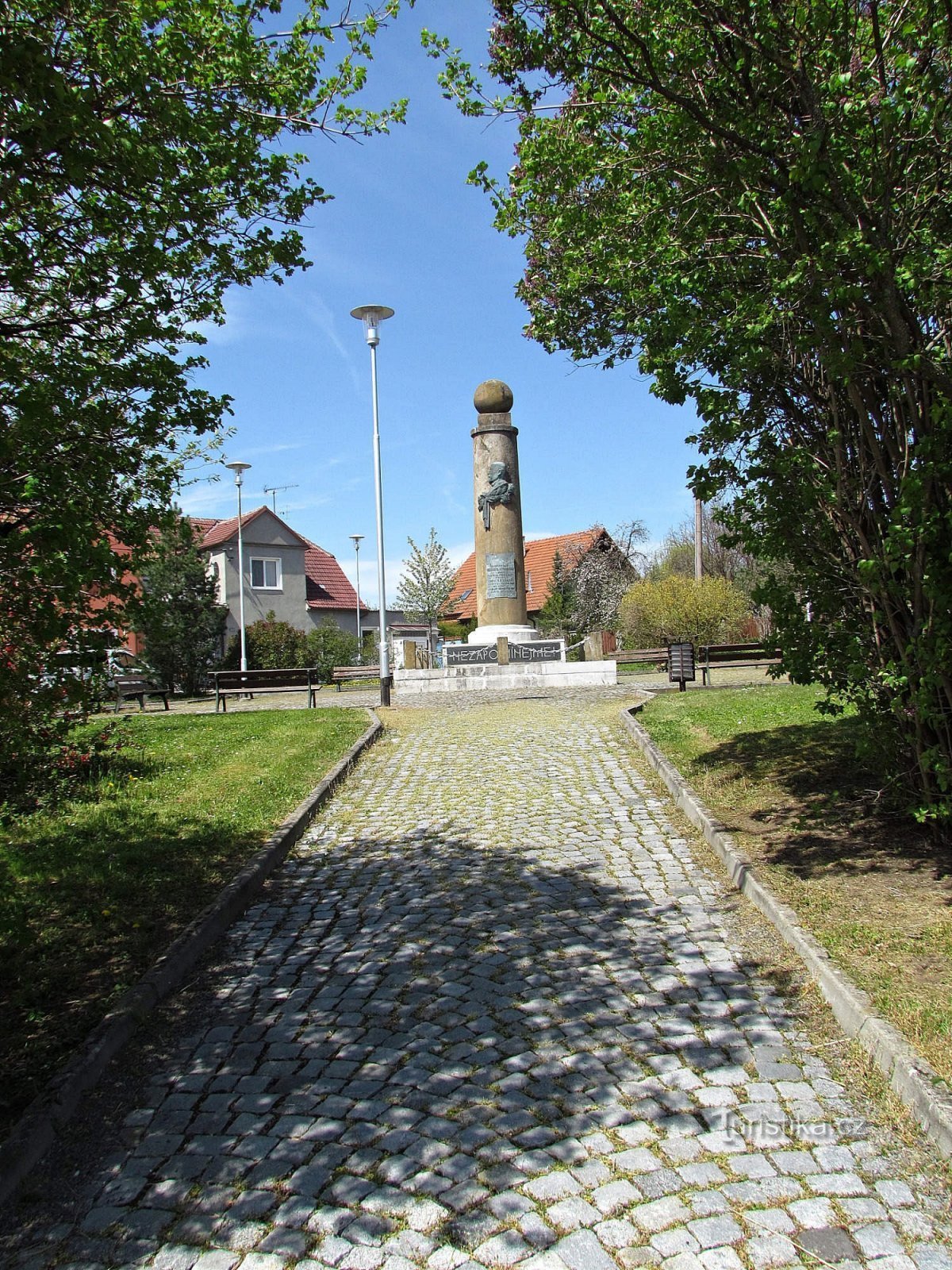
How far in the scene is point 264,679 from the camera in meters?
20.4

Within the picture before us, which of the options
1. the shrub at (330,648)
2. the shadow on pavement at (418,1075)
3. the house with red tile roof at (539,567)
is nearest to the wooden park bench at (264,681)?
the shrub at (330,648)

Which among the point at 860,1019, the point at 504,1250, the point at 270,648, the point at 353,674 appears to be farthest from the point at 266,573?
the point at 504,1250

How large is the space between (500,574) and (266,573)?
25.5 metres

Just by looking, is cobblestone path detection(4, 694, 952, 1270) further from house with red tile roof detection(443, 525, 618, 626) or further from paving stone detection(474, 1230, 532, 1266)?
house with red tile roof detection(443, 525, 618, 626)

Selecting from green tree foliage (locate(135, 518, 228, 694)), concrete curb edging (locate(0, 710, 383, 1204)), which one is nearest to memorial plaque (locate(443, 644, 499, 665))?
green tree foliage (locate(135, 518, 228, 694))

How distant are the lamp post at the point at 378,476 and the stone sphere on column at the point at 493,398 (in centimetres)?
385

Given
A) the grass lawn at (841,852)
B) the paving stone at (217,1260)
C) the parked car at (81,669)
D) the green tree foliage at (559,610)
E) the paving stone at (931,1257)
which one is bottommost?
the paving stone at (217,1260)

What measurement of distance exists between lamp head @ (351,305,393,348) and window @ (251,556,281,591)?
27437mm

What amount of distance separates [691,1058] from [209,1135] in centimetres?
195

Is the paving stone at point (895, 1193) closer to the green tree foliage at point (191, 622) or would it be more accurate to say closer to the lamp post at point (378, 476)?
the lamp post at point (378, 476)

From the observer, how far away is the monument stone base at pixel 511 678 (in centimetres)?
2033

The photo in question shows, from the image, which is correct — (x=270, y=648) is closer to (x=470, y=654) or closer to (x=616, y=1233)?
(x=470, y=654)

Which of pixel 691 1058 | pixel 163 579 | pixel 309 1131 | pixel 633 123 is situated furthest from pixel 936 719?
pixel 163 579

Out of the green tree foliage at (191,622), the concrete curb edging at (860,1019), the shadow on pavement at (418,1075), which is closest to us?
the shadow on pavement at (418,1075)
